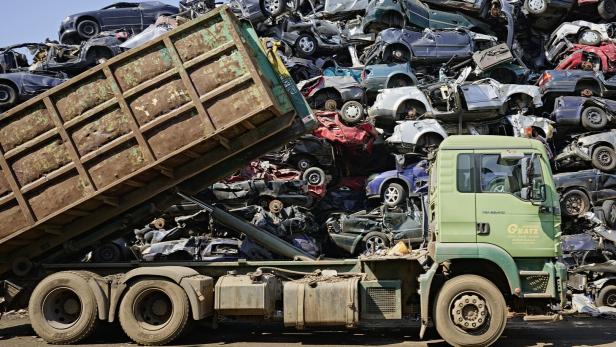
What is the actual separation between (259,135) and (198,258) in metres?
3.40

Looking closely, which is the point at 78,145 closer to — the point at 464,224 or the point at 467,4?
the point at 464,224

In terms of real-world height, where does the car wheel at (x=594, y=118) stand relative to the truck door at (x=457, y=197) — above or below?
above

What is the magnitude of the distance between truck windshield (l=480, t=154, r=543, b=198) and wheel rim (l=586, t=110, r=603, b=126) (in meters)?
8.92

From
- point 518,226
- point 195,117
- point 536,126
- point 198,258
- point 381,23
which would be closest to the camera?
point 518,226

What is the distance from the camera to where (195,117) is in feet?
24.5

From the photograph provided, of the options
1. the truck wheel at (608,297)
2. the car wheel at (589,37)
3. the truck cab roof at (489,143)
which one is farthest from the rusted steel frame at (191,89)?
the car wheel at (589,37)

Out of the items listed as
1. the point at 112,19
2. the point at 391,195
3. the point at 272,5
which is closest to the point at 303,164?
the point at 391,195

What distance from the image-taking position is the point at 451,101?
14.7 meters

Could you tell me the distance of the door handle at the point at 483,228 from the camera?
7004mm

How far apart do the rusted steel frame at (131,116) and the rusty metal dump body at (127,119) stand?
0.01 meters

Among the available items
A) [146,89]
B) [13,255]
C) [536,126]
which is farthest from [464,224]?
[536,126]

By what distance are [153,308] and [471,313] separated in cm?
387

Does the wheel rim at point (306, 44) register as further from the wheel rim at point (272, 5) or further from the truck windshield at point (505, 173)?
the truck windshield at point (505, 173)

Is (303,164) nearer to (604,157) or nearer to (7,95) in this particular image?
(604,157)
